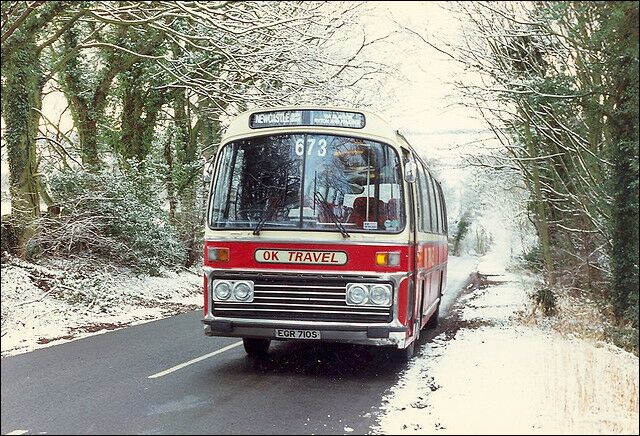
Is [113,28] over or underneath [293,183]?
over

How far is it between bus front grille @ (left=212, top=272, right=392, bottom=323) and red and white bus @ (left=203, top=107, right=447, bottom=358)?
12 millimetres

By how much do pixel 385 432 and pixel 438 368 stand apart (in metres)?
3.23

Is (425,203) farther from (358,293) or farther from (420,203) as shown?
(358,293)

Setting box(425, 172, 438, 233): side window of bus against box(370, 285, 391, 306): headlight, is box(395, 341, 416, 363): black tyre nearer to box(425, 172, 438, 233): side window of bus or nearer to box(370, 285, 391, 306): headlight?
box(370, 285, 391, 306): headlight

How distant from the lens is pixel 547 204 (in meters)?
20.8

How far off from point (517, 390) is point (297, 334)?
267 cm

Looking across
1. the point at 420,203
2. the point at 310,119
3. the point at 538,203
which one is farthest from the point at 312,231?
the point at 538,203

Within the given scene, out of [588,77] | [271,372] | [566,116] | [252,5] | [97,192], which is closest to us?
[271,372]

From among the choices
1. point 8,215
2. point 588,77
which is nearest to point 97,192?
point 8,215

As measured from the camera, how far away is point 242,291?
8.81m

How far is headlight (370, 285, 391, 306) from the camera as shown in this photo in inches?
336

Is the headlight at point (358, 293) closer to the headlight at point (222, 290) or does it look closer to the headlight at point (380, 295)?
the headlight at point (380, 295)

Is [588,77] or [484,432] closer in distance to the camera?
[484,432]

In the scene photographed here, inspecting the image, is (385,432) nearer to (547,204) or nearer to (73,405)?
(73,405)
